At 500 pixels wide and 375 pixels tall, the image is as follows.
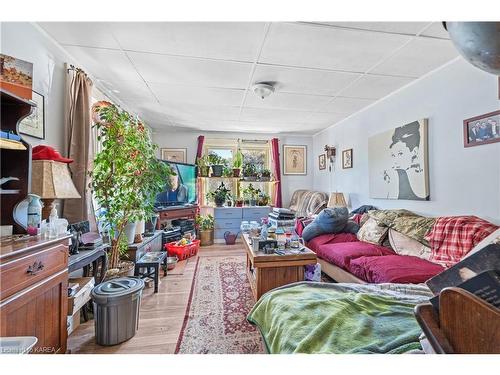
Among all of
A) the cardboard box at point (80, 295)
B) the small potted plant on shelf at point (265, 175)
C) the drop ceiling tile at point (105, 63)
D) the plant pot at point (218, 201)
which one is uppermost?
the drop ceiling tile at point (105, 63)

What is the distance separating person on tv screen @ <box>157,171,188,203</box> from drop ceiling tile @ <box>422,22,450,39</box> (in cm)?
343

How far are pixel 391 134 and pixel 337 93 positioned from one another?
864 millimetres

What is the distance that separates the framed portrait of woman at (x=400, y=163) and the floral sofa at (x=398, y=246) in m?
0.31

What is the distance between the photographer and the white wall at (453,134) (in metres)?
1.95

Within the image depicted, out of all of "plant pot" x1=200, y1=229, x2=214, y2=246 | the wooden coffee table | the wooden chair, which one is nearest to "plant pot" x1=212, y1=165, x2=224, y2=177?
"plant pot" x1=200, y1=229, x2=214, y2=246

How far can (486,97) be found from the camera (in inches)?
77.0

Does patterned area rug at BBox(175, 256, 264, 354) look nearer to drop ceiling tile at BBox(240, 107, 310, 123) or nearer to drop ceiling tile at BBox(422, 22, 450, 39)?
drop ceiling tile at BBox(240, 107, 310, 123)

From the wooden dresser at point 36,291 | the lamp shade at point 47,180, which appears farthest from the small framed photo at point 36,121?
the wooden dresser at point 36,291

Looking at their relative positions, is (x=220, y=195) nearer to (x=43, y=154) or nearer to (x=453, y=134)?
(x=43, y=154)

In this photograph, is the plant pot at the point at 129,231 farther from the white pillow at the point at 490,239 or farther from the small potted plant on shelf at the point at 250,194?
the white pillow at the point at 490,239

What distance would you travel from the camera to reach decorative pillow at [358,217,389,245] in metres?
2.67

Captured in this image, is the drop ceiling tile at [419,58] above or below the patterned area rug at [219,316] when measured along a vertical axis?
above
